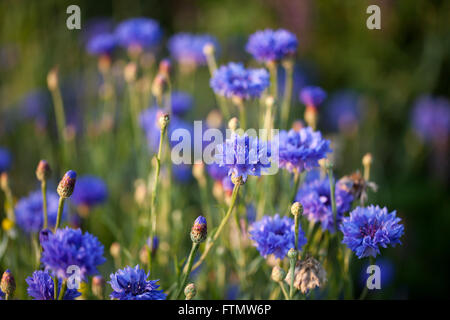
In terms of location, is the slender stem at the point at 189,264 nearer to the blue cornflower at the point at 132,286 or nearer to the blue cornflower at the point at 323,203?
the blue cornflower at the point at 132,286

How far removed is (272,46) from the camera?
113 centimetres

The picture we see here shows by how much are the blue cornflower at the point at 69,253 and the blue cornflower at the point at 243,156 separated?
0.25 metres

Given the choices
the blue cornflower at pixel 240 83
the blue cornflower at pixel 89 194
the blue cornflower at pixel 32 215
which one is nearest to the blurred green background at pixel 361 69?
the blue cornflower at pixel 89 194

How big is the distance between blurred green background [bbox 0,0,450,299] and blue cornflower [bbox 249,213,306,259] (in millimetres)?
801

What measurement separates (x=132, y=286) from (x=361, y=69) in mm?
2069

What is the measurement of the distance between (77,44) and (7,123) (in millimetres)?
821

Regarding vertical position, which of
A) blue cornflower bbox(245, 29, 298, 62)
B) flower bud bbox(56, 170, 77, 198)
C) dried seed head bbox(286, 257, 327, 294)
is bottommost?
dried seed head bbox(286, 257, 327, 294)

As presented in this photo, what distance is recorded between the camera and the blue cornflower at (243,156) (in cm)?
81

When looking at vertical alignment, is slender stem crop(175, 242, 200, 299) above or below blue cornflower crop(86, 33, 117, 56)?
below

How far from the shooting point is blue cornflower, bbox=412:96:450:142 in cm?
217

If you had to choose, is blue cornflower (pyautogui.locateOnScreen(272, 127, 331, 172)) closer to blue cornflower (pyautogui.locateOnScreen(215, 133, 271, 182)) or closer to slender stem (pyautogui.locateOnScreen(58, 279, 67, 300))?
blue cornflower (pyautogui.locateOnScreen(215, 133, 271, 182))

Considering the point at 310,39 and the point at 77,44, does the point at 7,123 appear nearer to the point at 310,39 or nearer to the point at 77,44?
the point at 77,44

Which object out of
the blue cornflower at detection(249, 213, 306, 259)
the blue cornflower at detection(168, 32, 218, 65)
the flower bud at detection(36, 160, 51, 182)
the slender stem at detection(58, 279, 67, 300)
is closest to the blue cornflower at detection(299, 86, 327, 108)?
the blue cornflower at detection(249, 213, 306, 259)
